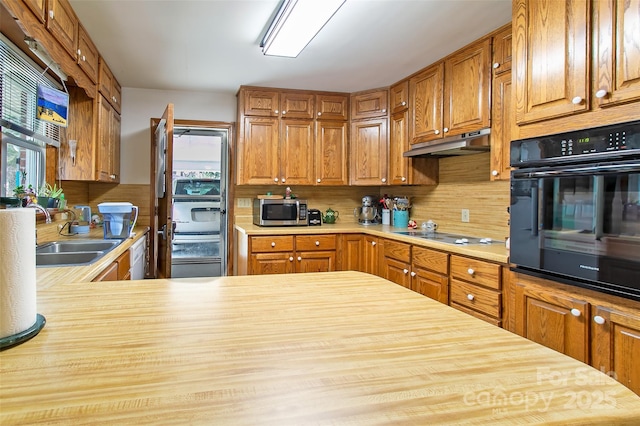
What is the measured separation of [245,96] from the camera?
395 cm

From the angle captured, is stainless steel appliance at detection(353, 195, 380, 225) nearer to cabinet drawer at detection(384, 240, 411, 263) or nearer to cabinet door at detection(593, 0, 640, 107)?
cabinet drawer at detection(384, 240, 411, 263)

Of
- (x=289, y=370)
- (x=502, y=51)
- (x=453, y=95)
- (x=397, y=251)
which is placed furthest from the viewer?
(x=397, y=251)

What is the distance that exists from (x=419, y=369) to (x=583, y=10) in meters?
1.78

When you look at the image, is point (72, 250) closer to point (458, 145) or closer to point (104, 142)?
point (104, 142)

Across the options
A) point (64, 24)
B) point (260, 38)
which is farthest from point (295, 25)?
point (64, 24)

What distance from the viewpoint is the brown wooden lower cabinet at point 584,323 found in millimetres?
1485

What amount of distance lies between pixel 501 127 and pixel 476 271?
98 centimetres

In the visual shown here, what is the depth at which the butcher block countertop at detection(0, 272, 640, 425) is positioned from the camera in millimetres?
507

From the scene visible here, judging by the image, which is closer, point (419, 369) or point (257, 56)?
point (419, 369)

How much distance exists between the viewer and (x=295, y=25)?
8.08 feet

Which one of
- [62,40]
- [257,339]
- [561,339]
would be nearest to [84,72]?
[62,40]

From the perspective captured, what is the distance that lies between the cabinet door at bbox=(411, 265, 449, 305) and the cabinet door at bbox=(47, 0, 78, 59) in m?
2.69

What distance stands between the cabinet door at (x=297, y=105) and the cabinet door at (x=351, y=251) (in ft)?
4.40

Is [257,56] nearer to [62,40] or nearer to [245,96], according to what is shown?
[245,96]
